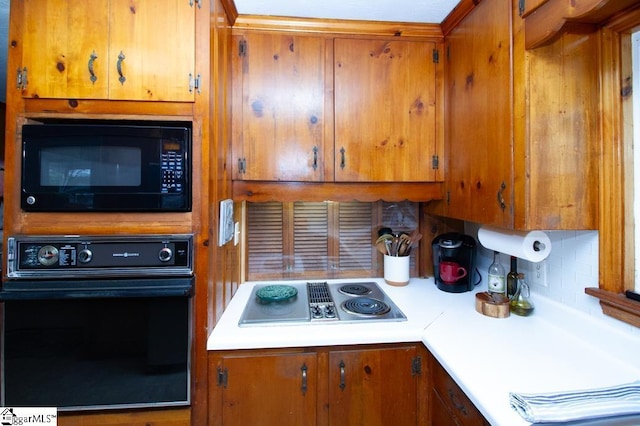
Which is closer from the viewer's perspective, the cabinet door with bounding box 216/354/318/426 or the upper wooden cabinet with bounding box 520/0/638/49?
the upper wooden cabinet with bounding box 520/0/638/49

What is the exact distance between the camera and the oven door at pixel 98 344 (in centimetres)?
105

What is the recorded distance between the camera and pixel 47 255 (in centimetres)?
107

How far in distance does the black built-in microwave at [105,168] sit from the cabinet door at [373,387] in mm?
929

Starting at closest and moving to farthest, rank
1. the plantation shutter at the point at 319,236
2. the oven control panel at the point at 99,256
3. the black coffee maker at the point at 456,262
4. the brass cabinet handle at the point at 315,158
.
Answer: the oven control panel at the point at 99,256 < the brass cabinet handle at the point at 315,158 < the black coffee maker at the point at 456,262 < the plantation shutter at the point at 319,236

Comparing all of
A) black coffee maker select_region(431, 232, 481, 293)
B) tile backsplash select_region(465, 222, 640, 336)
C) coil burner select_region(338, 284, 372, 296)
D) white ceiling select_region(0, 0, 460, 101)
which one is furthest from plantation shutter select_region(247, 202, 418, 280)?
white ceiling select_region(0, 0, 460, 101)

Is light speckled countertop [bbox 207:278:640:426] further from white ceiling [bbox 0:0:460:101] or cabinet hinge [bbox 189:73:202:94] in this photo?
white ceiling [bbox 0:0:460:101]

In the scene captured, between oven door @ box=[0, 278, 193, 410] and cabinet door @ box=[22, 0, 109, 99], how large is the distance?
73 cm

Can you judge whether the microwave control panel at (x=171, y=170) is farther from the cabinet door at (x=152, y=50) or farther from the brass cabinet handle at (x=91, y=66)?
the brass cabinet handle at (x=91, y=66)

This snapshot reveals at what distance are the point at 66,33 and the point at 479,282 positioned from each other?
2310 mm

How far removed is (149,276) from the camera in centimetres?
111

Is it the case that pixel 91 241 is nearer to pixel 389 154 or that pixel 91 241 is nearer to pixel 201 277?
pixel 201 277

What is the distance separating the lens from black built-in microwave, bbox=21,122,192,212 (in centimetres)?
109

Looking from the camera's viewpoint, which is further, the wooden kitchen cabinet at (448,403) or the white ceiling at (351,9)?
the white ceiling at (351,9)

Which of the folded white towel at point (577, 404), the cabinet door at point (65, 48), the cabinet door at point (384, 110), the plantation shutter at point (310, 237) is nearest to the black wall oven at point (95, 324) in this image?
the cabinet door at point (65, 48)
